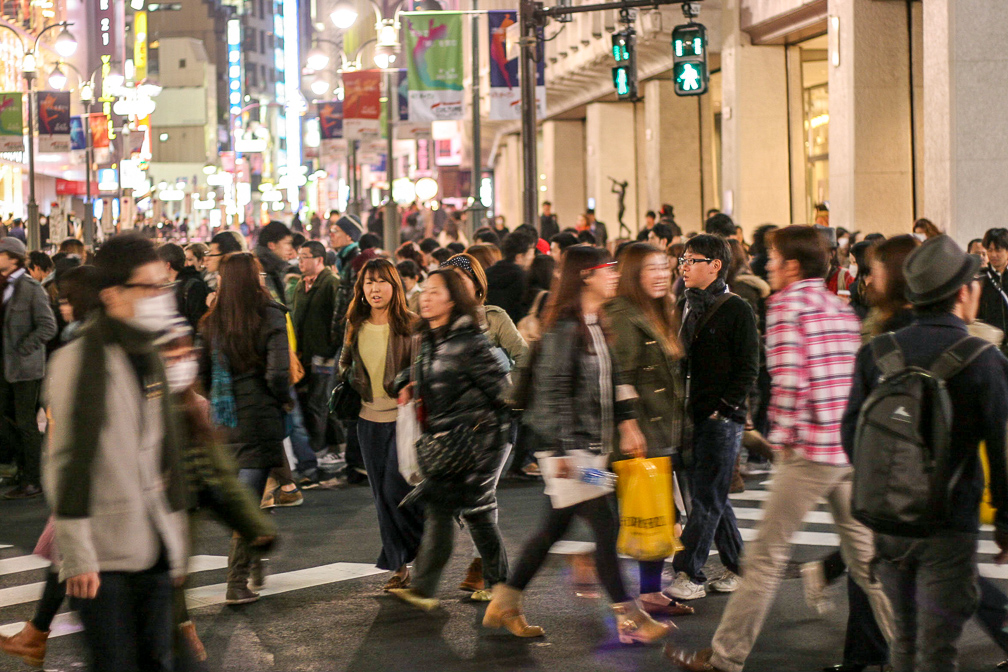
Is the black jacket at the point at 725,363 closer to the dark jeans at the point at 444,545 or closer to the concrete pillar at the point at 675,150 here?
the dark jeans at the point at 444,545

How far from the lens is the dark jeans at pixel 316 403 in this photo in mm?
11577

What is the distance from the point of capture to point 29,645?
6.30 meters

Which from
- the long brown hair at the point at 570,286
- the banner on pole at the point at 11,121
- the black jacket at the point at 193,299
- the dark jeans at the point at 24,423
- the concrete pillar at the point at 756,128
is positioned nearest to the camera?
the long brown hair at the point at 570,286

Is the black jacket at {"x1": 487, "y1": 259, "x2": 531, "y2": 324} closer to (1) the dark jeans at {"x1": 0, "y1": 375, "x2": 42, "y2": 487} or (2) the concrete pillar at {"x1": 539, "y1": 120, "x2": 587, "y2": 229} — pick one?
(1) the dark jeans at {"x1": 0, "y1": 375, "x2": 42, "y2": 487}

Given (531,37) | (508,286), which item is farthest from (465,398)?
(531,37)

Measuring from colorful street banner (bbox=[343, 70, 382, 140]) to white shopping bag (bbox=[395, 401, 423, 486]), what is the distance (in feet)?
81.3

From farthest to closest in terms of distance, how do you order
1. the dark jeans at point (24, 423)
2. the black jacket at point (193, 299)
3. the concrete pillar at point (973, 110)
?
the concrete pillar at point (973, 110) < the dark jeans at point (24, 423) < the black jacket at point (193, 299)

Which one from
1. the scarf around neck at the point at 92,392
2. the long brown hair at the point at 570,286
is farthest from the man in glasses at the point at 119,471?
the long brown hair at the point at 570,286

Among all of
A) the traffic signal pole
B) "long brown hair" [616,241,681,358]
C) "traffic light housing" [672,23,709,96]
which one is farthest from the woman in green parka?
"traffic light housing" [672,23,709,96]

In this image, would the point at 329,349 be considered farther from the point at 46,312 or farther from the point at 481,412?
the point at 481,412

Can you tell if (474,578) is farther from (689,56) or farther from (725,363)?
(689,56)

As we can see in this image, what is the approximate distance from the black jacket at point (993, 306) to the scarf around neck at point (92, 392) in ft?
27.3

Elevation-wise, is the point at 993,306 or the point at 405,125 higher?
the point at 405,125

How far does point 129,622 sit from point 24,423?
805cm
